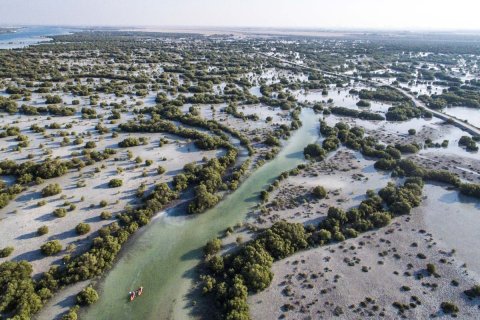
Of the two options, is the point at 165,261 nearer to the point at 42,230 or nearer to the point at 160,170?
the point at 42,230

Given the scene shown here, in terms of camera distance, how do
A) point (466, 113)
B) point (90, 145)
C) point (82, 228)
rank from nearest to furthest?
point (82, 228)
point (90, 145)
point (466, 113)

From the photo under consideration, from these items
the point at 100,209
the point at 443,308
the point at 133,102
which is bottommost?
the point at 443,308

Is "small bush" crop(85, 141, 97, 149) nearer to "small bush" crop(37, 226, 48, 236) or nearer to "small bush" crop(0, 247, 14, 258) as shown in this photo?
"small bush" crop(37, 226, 48, 236)

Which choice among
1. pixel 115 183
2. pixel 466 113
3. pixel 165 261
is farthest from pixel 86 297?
pixel 466 113

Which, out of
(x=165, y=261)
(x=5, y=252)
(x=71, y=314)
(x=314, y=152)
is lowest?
(x=165, y=261)

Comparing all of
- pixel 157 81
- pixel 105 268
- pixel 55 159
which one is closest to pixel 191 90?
pixel 157 81

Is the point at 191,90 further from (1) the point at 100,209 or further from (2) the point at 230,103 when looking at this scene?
(1) the point at 100,209

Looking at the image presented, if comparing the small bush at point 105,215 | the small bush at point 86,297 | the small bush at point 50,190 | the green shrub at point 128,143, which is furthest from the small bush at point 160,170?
the small bush at point 86,297

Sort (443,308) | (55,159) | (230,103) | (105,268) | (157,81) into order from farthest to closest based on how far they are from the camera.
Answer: (157,81)
(230,103)
(55,159)
(105,268)
(443,308)

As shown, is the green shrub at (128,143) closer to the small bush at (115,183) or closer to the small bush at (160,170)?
the small bush at (160,170)
